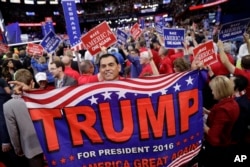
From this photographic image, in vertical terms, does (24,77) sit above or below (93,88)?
above

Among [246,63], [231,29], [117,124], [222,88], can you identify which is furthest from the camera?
[231,29]

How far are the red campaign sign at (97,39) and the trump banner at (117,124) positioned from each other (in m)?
3.32

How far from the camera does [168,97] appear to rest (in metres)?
3.36

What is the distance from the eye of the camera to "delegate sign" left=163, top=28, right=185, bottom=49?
7434 millimetres

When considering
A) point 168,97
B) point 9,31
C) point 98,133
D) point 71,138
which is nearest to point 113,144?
point 98,133

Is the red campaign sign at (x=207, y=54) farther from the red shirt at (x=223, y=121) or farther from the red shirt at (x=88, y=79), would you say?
the red shirt at (x=88, y=79)

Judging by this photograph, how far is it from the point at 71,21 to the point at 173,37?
340cm

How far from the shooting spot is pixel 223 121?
3727 millimetres

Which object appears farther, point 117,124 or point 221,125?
point 221,125

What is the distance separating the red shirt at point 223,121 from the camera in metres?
3.74

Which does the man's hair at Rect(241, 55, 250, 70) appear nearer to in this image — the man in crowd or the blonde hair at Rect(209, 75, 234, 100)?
the blonde hair at Rect(209, 75, 234, 100)

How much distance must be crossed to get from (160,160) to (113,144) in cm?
48

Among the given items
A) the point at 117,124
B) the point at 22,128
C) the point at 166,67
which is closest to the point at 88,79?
the point at 22,128

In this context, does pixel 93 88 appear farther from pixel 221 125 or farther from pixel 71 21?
pixel 71 21
